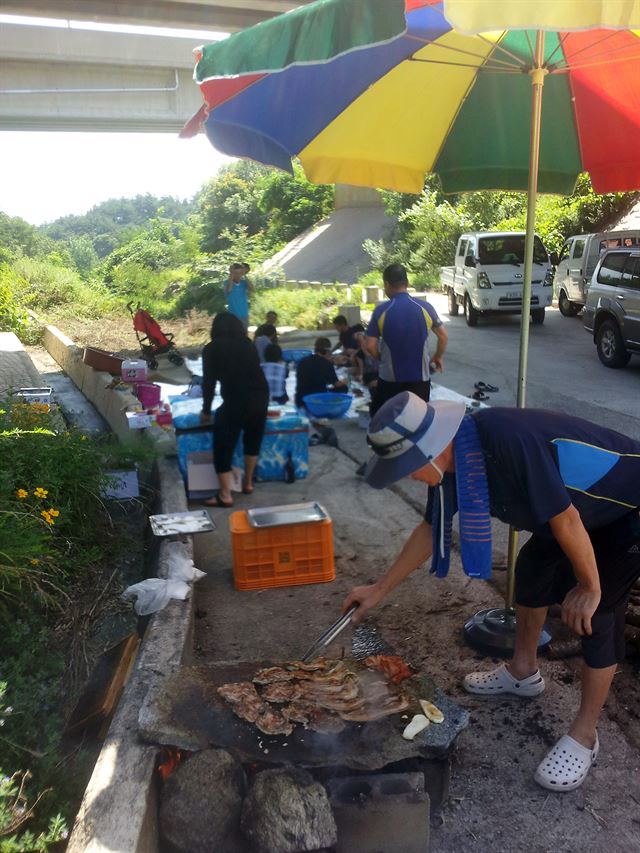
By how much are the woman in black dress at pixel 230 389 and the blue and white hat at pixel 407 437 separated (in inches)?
139

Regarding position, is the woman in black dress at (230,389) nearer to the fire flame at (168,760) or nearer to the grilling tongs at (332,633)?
the grilling tongs at (332,633)

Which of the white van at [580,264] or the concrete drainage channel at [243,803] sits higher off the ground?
the concrete drainage channel at [243,803]

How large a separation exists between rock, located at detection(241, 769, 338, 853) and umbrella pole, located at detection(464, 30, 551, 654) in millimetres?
1601

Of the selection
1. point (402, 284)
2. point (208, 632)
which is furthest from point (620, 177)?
point (208, 632)

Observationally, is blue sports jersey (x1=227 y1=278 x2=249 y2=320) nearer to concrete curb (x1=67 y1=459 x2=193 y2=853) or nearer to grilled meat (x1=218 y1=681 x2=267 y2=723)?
concrete curb (x1=67 y1=459 x2=193 y2=853)

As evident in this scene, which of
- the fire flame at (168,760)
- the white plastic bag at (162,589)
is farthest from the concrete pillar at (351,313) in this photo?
the fire flame at (168,760)

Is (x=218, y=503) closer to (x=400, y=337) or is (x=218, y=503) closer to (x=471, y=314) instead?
(x=400, y=337)

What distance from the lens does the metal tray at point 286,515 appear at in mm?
4668

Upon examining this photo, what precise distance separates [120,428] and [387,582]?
6454mm

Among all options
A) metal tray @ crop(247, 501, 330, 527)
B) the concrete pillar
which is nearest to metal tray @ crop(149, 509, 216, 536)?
metal tray @ crop(247, 501, 330, 527)

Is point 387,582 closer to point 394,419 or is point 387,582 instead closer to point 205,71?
point 394,419

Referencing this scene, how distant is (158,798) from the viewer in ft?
8.90

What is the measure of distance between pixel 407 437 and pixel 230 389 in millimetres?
3593

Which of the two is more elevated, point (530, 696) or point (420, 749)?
point (420, 749)
